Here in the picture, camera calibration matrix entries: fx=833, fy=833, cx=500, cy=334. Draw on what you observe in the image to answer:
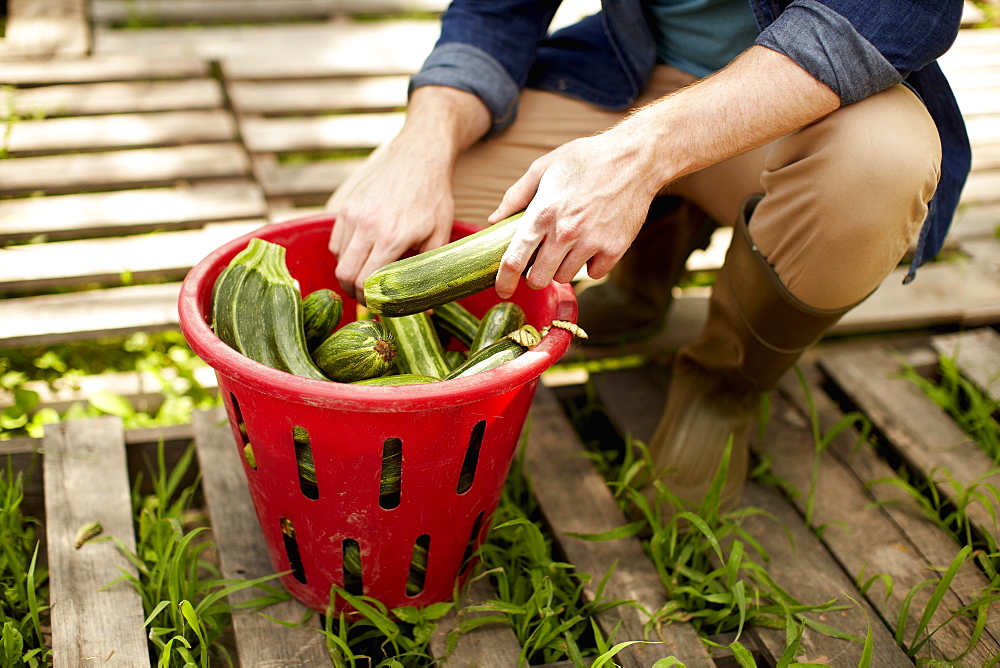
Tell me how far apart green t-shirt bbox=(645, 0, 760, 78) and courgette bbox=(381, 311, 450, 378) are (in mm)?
952

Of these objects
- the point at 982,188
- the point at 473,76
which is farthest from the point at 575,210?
the point at 982,188

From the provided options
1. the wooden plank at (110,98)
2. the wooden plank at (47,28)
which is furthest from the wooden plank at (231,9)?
the wooden plank at (110,98)

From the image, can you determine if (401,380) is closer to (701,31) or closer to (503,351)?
(503,351)

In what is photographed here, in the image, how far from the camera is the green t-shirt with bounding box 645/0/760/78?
1.89 metres

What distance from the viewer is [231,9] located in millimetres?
3676

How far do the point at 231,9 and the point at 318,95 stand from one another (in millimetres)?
915

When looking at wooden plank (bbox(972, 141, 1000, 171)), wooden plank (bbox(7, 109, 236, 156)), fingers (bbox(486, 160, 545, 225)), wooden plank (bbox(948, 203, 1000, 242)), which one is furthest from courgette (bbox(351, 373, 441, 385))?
wooden plank (bbox(972, 141, 1000, 171))

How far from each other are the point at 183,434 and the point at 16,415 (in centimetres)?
45

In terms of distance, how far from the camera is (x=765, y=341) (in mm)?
1823

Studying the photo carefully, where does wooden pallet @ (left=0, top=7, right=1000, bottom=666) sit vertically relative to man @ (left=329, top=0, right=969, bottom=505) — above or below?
below

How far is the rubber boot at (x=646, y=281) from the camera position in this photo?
7.69 ft

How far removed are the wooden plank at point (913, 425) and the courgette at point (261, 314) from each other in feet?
4.96

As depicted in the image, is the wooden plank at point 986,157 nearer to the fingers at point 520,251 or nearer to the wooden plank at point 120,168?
the fingers at point 520,251

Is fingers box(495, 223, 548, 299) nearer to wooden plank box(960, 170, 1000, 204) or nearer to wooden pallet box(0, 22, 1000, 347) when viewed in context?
wooden pallet box(0, 22, 1000, 347)
